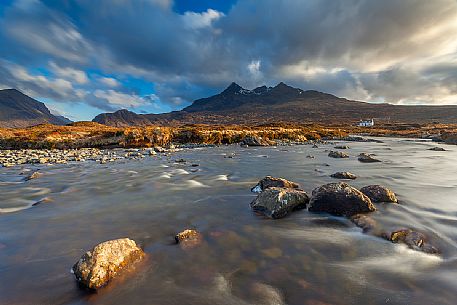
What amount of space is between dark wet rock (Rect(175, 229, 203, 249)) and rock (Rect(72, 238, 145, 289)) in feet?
4.08

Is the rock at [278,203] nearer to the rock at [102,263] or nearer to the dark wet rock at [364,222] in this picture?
the dark wet rock at [364,222]

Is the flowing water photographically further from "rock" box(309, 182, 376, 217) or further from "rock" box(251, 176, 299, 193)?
"rock" box(251, 176, 299, 193)

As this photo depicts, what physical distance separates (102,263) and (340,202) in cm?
716

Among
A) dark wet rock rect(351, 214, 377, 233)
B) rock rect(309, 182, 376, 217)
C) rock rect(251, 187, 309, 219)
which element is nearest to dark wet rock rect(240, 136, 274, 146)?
rock rect(251, 187, 309, 219)

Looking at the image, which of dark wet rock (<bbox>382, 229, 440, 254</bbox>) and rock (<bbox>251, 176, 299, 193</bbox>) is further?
rock (<bbox>251, 176, 299, 193</bbox>)

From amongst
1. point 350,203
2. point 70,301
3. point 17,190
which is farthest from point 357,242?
point 17,190

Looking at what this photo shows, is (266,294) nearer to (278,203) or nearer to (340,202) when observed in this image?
(278,203)

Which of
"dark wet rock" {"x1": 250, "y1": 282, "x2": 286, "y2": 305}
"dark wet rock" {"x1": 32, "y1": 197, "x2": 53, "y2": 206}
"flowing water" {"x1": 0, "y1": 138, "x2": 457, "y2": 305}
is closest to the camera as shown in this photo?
"dark wet rock" {"x1": 250, "y1": 282, "x2": 286, "y2": 305}

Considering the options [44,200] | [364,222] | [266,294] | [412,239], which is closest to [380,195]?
[364,222]

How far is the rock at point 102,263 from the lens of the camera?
5.04 metres

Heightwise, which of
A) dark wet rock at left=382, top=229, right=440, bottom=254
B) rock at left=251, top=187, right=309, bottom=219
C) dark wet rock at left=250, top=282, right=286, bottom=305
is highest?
rock at left=251, top=187, right=309, bottom=219

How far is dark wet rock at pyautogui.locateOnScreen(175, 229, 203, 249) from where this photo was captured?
6793 mm

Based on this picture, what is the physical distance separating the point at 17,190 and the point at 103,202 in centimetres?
618

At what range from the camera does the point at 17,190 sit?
13586 mm
